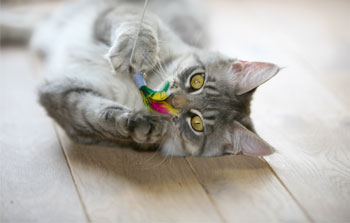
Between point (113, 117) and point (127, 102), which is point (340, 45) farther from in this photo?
point (113, 117)

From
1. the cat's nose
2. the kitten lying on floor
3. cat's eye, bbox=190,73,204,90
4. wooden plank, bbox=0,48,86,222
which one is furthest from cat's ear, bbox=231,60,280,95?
wooden plank, bbox=0,48,86,222

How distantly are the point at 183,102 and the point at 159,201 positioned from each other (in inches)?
Result: 17.8

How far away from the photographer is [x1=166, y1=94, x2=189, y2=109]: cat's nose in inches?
70.9

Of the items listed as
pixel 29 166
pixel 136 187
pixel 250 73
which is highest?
pixel 250 73

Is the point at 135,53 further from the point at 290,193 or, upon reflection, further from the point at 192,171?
the point at 290,193

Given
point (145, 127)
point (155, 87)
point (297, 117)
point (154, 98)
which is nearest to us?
point (145, 127)

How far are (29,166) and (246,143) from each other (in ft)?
3.29

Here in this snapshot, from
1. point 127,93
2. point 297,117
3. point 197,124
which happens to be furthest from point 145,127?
point 297,117

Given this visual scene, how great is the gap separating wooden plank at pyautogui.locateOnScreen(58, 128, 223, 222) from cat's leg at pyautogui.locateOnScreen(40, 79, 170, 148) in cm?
8

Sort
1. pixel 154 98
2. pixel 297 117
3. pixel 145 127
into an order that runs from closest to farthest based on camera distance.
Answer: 1. pixel 145 127
2. pixel 154 98
3. pixel 297 117

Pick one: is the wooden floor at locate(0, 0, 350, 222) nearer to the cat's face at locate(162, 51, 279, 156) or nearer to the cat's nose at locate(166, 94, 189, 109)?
the cat's face at locate(162, 51, 279, 156)

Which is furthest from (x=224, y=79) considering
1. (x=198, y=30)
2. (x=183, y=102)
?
(x=198, y=30)

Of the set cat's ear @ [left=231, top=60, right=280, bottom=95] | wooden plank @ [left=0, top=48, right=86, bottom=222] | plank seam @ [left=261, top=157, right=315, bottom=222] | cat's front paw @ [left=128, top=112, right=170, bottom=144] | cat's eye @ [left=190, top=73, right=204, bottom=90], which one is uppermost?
cat's ear @ [left=231, top=60, right=280, bottom=95]

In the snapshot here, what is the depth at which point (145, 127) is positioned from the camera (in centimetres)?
164
